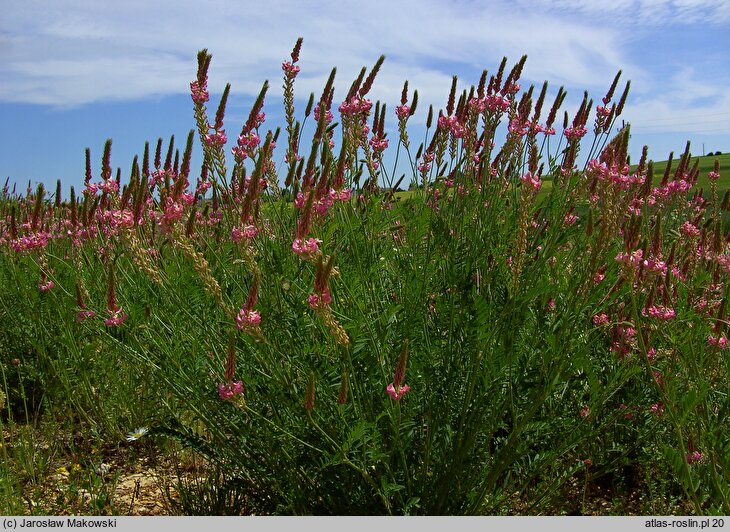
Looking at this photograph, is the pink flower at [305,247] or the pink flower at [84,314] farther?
the pink flower at [84,314]

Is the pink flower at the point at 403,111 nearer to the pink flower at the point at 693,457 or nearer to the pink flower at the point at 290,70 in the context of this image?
the pink flower at the point at 290,70

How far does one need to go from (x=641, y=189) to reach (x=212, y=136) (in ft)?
7.14

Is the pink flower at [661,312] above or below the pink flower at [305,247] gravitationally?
below

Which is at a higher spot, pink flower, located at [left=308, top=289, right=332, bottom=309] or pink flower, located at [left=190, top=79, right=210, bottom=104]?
pink flower, located at [left=190, top=79, right=210, bottom=104]

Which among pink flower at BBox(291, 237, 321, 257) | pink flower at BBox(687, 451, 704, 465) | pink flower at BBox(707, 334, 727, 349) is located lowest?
pink flower at BBox(687, 451, 704, 465)

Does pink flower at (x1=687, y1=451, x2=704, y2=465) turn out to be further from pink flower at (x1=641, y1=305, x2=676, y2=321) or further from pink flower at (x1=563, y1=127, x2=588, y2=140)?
pink flower at (x1=563, y1=127, x2=588, y2=140)

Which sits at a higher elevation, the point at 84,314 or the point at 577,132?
the point at 577,132

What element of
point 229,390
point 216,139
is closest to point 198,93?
point 216,139

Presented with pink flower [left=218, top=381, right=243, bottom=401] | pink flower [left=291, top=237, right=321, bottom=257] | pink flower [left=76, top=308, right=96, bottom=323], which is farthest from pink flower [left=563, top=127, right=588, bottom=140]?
pink flower [left=76, top=308, right=96, bottom=323]

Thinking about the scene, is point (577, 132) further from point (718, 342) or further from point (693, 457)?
point (693, 457)

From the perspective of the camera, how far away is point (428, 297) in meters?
2.93

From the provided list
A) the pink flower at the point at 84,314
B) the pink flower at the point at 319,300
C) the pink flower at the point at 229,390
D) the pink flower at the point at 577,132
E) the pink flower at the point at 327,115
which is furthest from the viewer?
the pink flower at the point at 577,132

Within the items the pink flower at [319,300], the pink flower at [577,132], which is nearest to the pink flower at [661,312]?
the pink flower at [577,132]

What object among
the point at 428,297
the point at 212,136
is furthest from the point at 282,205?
the point at 428,297
